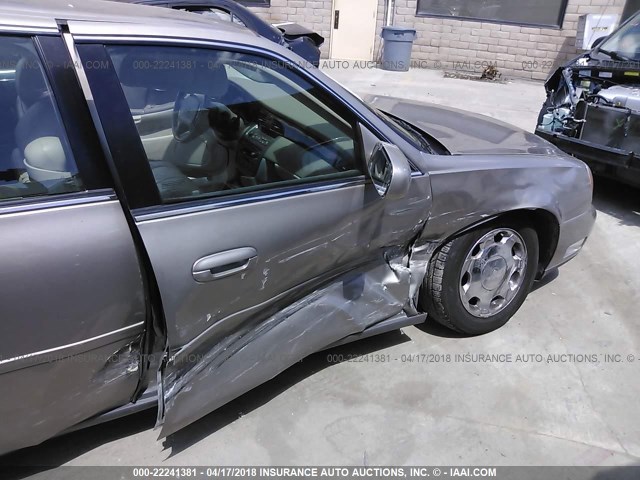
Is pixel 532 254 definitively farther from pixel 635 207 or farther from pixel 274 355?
pixel 635 207

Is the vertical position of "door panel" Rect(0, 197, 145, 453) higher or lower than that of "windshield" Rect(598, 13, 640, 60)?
lower

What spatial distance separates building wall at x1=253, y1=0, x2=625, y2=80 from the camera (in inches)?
452

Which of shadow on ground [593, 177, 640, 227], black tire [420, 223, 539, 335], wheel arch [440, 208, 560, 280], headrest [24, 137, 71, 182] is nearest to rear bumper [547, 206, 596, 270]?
wheel arch [440, 208, 560, 280]

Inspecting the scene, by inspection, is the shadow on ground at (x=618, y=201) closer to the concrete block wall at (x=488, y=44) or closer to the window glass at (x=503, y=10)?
the concrete block wall at (x=488, y=44)

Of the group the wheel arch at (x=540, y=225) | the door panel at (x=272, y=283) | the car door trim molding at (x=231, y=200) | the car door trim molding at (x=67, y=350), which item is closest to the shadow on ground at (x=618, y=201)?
the wheel arch at (x=540, y=225)

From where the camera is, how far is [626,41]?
574 centimetres

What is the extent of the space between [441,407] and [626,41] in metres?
4.99

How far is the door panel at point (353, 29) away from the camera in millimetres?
12047

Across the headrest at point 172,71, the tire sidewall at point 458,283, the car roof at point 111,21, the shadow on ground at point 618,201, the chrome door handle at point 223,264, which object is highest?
the car roof at point 111,21

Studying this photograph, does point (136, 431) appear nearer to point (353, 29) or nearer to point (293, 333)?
point (293, 333)

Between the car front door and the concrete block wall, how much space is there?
10.6m

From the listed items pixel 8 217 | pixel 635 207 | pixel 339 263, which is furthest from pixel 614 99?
pixel 8 217

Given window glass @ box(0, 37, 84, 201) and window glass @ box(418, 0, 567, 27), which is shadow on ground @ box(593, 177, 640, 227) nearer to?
window glass @ box(0, 37, 84, 201)

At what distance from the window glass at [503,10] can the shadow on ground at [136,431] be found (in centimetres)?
1093
